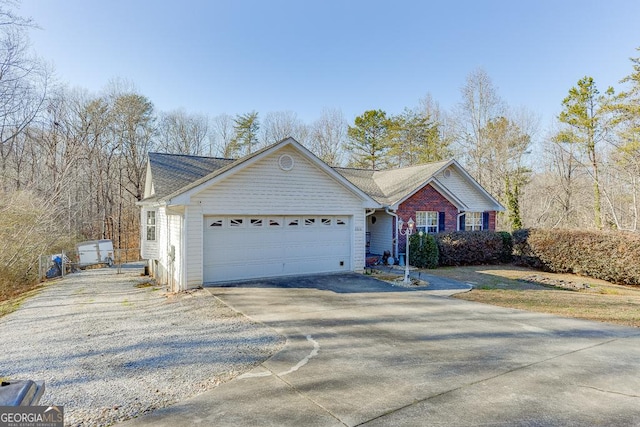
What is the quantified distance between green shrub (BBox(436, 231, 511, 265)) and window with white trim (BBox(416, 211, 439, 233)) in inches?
75.6

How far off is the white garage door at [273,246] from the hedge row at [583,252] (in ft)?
29.9

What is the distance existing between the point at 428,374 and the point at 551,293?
8.57 metres

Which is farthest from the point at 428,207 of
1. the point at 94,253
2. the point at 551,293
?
→ the point at 94,253

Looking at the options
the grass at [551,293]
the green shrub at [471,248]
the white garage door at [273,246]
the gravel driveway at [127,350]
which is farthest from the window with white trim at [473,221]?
the gravel driveway at [127,350]

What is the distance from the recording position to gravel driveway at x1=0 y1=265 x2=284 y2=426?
4.27 metres

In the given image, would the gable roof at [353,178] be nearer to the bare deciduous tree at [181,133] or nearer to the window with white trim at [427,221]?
the window with white trim at [427,221]

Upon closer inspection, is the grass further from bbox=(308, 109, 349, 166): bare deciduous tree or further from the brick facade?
bbox=(308, 109, 349, 166): bare deciduous tree

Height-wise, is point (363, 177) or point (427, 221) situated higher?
point (363, 177)

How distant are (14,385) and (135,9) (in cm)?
1642

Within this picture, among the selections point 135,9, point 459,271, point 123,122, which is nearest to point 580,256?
point 459,271

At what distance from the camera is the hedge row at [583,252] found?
1257 cm

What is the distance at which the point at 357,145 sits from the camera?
33250mm

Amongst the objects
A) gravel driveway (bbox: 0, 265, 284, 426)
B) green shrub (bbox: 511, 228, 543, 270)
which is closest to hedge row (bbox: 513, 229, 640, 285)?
green shrub (bbox: 511, 228, 543, 270)

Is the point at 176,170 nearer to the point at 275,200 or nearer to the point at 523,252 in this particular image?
the point at 275,200
